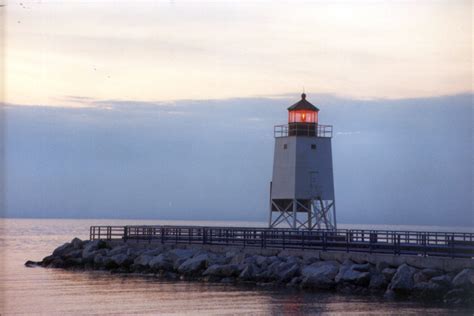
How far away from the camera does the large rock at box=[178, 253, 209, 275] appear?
Answer: 3822 cm

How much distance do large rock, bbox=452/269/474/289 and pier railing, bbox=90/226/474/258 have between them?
168 cm

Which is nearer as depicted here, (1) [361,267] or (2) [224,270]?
(1) [361,267]

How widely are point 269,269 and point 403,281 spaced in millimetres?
6582

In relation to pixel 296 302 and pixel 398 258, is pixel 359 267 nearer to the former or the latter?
pixel 398 258

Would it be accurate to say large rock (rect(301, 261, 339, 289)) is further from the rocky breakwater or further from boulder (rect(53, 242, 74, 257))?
boulder (rect(53, 242, 74, 257))

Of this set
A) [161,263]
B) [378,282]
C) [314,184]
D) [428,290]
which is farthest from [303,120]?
[428,290]

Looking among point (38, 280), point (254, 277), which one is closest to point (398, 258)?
point (254, 277)

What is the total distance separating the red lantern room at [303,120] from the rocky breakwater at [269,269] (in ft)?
23.0

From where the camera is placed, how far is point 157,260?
133 ft

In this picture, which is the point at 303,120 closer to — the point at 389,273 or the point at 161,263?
the point at 161,263

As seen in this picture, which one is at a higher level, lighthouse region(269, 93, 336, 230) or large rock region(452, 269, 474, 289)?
lighthouse region(269, 93, 336, 230)

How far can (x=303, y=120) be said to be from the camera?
4303 cm

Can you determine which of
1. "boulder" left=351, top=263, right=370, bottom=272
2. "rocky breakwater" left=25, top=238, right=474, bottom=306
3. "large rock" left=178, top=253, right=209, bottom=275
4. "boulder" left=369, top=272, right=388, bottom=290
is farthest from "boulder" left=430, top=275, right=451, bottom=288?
"large rock" left=178, top=253, right=209, bottom=275

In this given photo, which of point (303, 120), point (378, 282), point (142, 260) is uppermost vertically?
point (303, 120)
